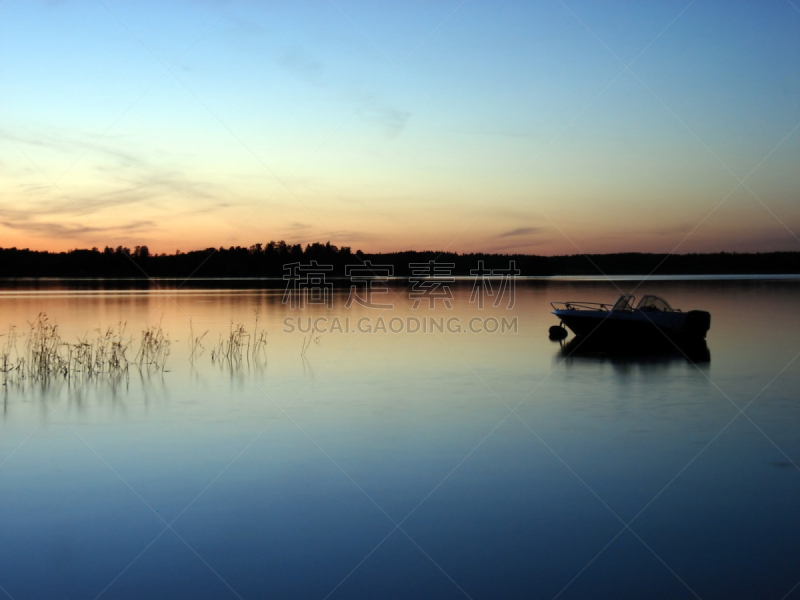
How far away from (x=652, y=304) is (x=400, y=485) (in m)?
21.5

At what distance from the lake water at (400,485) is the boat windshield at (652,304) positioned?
797cm

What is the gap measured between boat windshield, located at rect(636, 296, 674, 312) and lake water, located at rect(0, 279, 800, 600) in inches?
314

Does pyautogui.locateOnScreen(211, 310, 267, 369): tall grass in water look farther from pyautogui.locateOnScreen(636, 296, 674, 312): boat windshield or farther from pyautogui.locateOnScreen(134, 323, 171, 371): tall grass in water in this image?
pyautogui.locateOnScreen(636, 296, 674, 312): boat windshield

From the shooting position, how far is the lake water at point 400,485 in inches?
260

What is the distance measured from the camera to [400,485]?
937 cm

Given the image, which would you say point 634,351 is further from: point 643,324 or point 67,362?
point 67,362

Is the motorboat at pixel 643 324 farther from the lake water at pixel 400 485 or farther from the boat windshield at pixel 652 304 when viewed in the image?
the lake water at pixel 400 485

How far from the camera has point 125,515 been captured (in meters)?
8.27

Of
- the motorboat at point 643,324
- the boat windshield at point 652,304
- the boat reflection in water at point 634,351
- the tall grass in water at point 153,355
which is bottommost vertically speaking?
the tall grass in water at point 153,355

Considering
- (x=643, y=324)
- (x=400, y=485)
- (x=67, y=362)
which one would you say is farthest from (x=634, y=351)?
(x=67, y=362)

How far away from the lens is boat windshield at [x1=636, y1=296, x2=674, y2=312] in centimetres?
2744

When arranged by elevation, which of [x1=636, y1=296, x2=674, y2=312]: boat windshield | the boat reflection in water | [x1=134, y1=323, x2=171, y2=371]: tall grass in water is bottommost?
[x1=134, y1=323, x2=171, y2=371]: tall grass in water

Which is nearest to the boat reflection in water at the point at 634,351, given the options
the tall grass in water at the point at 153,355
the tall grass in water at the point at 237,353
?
the tall grass in water at the point at 237,353

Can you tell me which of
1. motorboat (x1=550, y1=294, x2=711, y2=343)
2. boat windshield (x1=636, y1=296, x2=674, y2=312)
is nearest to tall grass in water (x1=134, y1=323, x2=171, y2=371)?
motorboat (x1=550, y1=294, x2=711, y2=343)
